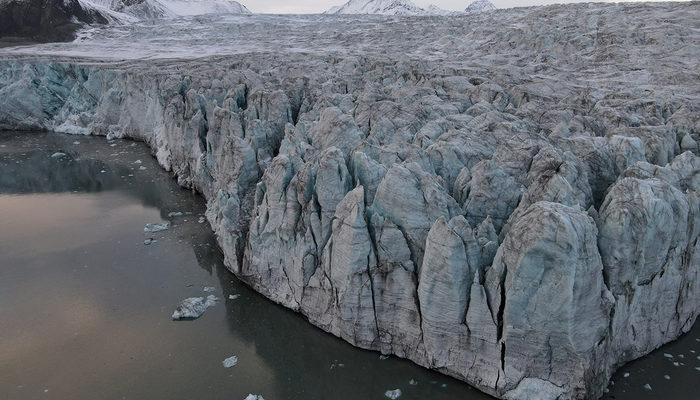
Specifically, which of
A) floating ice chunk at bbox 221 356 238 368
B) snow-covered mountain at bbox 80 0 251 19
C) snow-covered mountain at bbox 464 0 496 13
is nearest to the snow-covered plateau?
floating ice chunk at bbox 221 356 238 368

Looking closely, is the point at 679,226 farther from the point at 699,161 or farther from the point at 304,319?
the point at 304,319

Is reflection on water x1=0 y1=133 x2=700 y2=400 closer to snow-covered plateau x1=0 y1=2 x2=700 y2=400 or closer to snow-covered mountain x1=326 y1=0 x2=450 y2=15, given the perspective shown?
snow-covered plateau x1=0 y1=2 x2=700 y2=400

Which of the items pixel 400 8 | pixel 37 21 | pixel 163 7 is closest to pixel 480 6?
pixel 400 8

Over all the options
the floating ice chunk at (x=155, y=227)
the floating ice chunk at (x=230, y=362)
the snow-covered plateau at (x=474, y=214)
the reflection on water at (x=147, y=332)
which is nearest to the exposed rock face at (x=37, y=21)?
the snow-covered plateau at (x=474, y=214)

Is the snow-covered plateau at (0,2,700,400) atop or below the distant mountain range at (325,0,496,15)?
below

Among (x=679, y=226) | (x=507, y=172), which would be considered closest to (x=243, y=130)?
(x=507, y=172)

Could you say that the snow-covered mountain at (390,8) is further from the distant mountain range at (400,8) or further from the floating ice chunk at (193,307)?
the floating ice chunk at (193,307)

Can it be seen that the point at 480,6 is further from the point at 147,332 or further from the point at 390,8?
the point at 147,332
